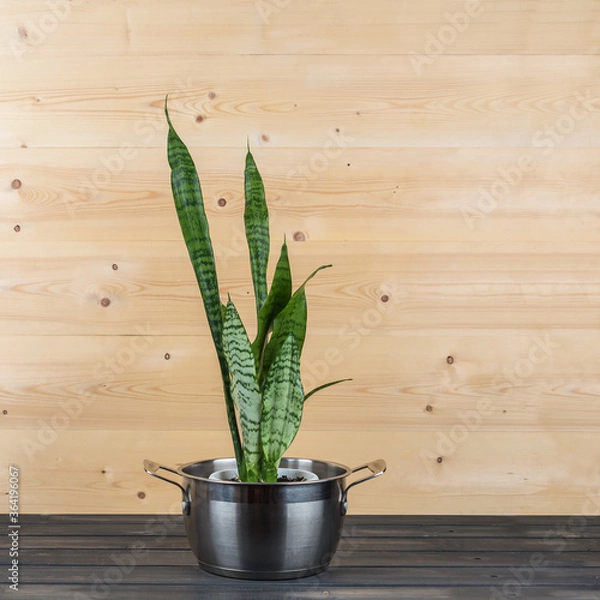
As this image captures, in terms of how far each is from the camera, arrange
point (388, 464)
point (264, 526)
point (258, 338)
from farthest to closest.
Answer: point (388, 464) < point (258, 338) < point (264, 526)

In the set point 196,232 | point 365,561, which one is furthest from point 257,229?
point 365,561

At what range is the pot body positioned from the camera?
3.23 feet

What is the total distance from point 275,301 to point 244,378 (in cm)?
12

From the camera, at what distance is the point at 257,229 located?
1112 mm

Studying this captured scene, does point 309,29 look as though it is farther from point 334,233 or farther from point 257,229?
point 257,229

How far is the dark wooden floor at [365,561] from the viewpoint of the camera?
38.2 inches

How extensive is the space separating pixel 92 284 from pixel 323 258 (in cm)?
42

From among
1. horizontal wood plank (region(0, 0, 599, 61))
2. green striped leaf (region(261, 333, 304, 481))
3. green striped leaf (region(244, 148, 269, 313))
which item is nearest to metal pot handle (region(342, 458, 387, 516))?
green striped leaf (region(261, 333, 304, 481))

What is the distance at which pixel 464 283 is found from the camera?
4.75 feet

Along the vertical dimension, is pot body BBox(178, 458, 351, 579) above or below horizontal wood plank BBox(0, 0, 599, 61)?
below

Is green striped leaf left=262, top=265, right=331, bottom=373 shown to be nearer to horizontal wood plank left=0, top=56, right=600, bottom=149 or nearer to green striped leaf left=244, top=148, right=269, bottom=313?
green striped leaf left=244, top=148, right=269, bottom=313

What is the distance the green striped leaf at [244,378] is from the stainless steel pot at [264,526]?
0.22 feet

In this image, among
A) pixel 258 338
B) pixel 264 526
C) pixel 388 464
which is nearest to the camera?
pixel 264 526

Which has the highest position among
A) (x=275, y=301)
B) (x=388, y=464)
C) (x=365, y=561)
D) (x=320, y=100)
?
Answer: (x=320, y=100)
